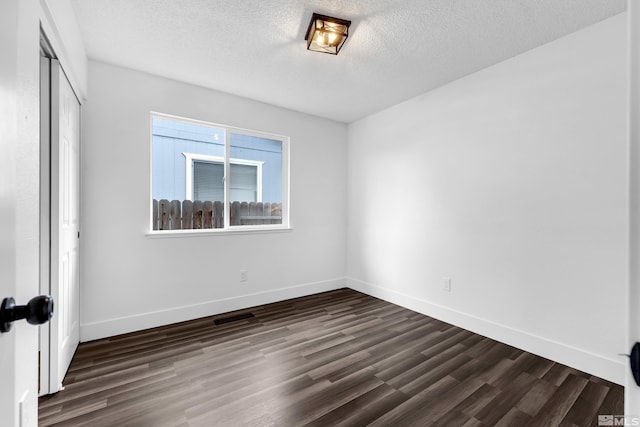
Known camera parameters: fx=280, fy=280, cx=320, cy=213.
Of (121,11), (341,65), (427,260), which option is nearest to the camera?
(121,11)

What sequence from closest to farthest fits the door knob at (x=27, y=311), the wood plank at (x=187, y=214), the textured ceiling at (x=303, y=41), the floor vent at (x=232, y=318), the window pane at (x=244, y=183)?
the door knob at (x=27, y=311) → the textured ceiling at (x=303, y=41) → the floor vent at (x=232, y=318) → the wood plank at (x=187, y=214) → the window pane at (x=244, y=183)

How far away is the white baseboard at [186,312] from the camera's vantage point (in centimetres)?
253

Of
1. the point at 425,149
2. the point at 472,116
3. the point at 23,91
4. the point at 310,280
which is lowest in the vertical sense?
the point at 310,280

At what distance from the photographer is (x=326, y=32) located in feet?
6.66

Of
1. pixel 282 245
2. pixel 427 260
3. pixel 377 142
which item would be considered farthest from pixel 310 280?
pixel 377 142

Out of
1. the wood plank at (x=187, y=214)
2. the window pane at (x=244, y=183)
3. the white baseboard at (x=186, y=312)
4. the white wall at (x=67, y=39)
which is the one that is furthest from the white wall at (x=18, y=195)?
the window pane at (x=244, y=183)

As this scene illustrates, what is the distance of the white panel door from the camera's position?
1.79m

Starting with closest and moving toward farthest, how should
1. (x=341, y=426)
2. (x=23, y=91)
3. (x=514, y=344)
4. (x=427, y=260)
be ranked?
1. (x=23, y=91)
2. (x=341, y=426)
3. (x=514, y=344)
4. (x=427, y=260)

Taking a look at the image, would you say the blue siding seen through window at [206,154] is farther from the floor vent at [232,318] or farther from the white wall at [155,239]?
the floor vent at [232,318]

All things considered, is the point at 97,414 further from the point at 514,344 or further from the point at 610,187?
the point at 610,187

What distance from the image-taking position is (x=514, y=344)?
95.5 inches

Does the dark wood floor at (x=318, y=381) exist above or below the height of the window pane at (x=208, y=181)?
below

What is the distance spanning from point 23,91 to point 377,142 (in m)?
3.46

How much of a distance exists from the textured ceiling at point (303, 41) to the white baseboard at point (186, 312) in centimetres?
237
